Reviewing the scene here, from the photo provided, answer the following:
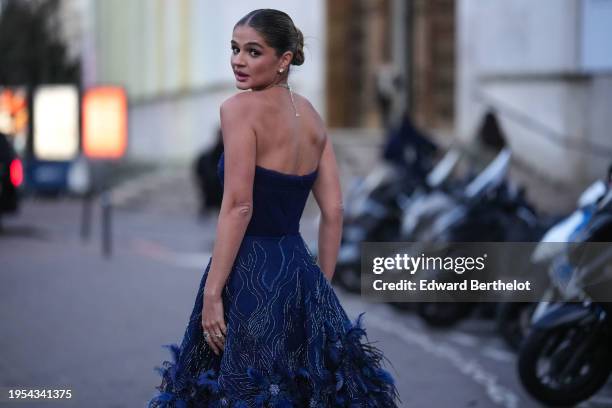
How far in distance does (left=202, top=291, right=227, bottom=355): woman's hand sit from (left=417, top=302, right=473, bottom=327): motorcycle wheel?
17.1 feet

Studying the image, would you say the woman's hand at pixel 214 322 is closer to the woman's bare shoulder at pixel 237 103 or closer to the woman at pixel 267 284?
the woman at pixel 267 284

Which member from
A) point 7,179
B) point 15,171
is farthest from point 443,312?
point 15,171

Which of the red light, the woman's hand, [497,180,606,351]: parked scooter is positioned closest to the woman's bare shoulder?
the woman's hand

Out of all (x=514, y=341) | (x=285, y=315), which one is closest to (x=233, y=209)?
(x=285, y=315)

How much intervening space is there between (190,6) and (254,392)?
2567 cm

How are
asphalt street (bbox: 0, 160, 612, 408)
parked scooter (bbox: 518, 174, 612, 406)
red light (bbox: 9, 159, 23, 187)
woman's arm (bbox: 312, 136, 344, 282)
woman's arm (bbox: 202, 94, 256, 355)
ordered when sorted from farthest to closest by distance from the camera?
red light (bbox: 9, 159, 23, 187) → asphalt street (bbox: 0, 160, 612, 408) → parked scooter (bbox: 518, 174, 612, 406) → woman's arm (bbox: 312, 136, 344, 282) → woman's arm (bbox: 202, 94, 256, 355)

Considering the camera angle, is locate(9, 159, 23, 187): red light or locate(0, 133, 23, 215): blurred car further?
locate(9, 159, 23, 187): red light

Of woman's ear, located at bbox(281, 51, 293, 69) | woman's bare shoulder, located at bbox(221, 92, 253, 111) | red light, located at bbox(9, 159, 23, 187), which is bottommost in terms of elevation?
red light, located at bbox(9, 159, 23, 187)

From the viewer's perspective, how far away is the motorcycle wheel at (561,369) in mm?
6395

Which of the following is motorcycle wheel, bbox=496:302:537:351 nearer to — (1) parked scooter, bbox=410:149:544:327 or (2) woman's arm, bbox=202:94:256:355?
(1) parked scooter, bbox=410:149:544:327

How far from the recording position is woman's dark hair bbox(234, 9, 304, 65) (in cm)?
397

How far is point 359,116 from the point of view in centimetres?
2666

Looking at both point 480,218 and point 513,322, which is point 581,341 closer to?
point 513,322

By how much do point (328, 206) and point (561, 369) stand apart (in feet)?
8.70
